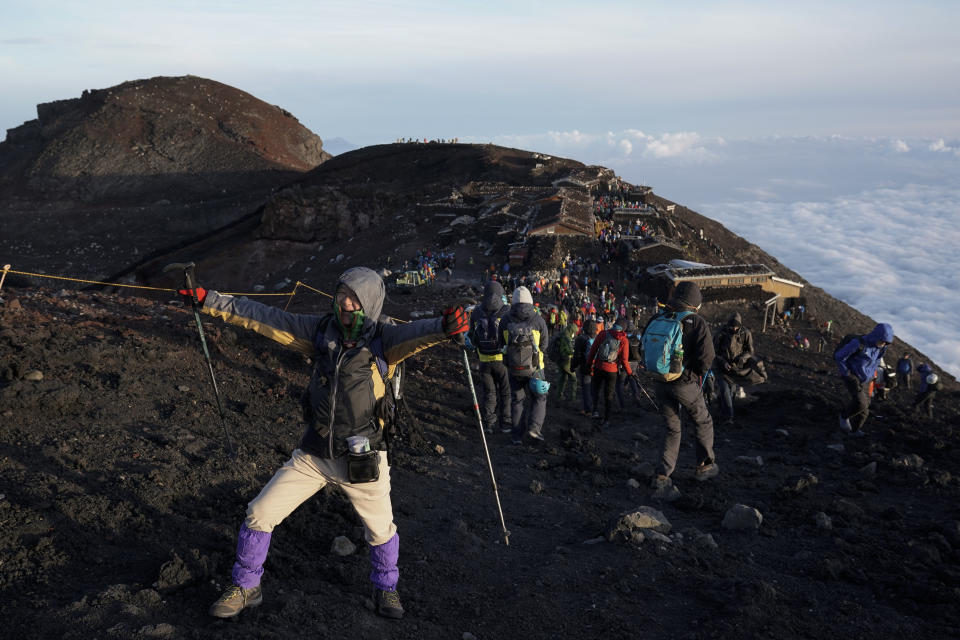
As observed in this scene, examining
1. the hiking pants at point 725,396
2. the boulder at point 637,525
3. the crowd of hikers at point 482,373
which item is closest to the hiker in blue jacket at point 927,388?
the crowd of hikers at point 482,373

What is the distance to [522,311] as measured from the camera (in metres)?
9.12

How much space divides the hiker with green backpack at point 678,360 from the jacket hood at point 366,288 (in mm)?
3517

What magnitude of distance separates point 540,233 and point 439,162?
21477 millimetres

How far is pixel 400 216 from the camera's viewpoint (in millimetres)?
36000

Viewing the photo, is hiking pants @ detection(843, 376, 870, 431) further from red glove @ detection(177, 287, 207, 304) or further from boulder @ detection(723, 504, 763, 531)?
red glove @ detection(177, 287, 207, 304)

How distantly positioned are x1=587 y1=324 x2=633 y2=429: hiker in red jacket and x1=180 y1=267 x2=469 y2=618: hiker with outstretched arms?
19.6 ft

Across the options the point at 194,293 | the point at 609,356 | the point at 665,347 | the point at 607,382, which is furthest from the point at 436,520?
the point at 607,382

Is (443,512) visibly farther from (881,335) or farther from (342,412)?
(881,335)

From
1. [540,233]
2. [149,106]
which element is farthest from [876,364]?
[149,106]

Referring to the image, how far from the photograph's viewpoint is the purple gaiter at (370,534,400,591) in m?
4.71

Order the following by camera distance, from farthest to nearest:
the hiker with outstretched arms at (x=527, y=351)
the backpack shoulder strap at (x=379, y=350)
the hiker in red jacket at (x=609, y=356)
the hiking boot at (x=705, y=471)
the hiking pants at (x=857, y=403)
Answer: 1. the hiker in red jacket at (x=609, y=356)
2. the hiking pants at (x=857, y=403)
3. the hiker with outstretched arms at (x=527, y=351)
4. the hiking boot at (x=705, y=471)
5. the backpack shoulder strap at (x=379, y=350)

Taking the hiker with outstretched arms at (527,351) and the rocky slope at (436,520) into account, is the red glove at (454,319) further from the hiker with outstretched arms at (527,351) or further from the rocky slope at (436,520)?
the hiker with outstretched arms at (527,351)

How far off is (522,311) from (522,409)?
1.44 metres

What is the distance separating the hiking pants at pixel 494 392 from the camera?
9.66 meters
